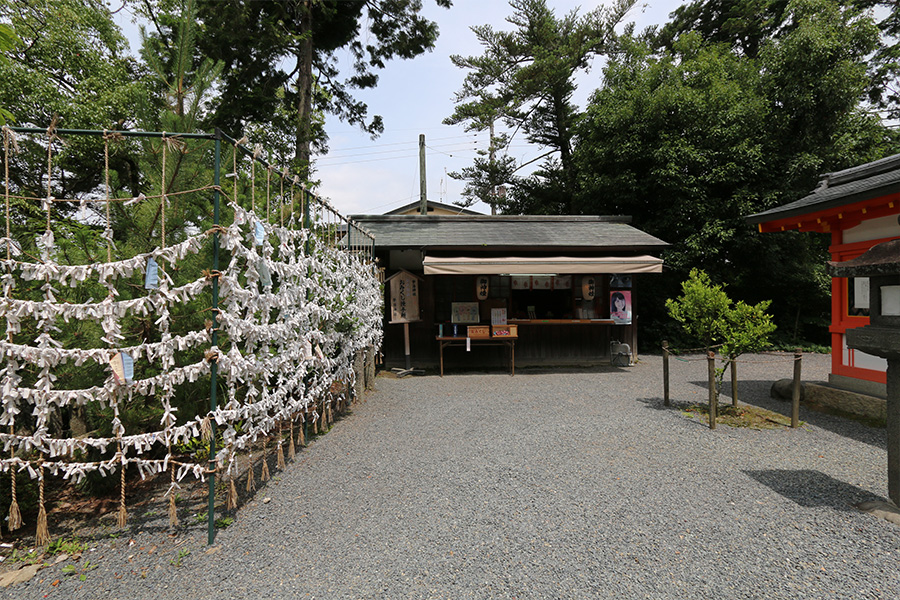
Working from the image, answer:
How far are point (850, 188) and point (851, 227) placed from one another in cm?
69

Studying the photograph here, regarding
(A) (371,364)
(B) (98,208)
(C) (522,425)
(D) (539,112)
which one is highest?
(D) (539,112)

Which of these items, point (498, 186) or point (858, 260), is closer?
point (858, 260)

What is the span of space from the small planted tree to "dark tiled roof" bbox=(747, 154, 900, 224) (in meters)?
1.41

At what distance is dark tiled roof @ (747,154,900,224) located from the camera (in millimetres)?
4387

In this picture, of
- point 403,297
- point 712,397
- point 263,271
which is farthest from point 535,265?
point 263,271

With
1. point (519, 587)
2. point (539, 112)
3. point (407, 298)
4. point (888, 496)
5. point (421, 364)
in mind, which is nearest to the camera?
point (519, 587)

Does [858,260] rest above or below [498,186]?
below

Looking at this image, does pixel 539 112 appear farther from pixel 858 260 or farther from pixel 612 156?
pixel 858 260

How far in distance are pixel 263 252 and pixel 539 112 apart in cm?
1779

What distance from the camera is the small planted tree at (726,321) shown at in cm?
489

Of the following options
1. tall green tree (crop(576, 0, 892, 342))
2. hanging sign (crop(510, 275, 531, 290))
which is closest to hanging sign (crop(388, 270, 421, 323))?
hanging sign (crop(510, 275, 531, 290))

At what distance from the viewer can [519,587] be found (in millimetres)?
2152

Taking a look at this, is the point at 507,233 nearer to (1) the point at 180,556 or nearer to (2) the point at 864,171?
(2) the point at 864,171

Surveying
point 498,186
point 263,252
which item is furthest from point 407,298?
point 498,186
